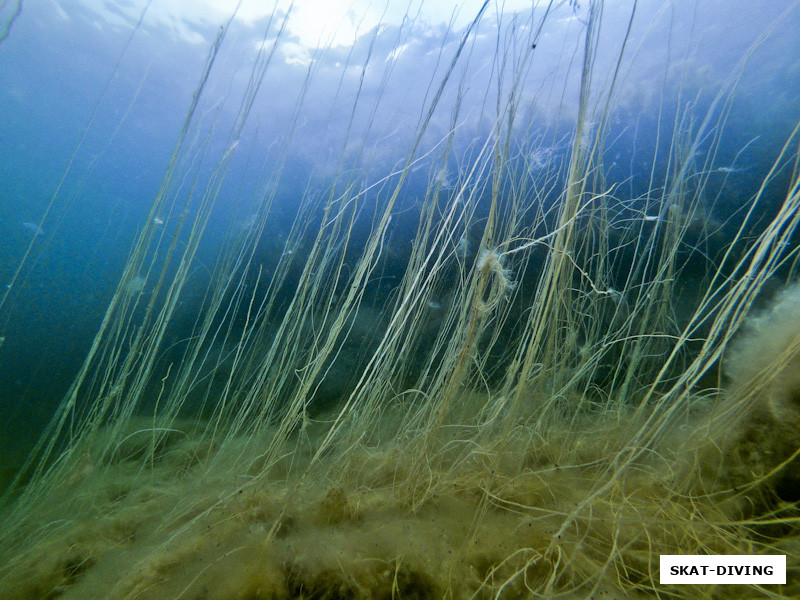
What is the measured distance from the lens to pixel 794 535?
0.97 metres

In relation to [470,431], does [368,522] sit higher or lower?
lower

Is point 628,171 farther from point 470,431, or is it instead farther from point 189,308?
point 189,308

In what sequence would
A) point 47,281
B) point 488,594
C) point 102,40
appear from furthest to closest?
point 47,281 → point 102,40 → point 488,594

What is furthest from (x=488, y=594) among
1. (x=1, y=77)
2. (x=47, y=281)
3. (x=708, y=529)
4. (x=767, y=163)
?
(x=47, y=281)

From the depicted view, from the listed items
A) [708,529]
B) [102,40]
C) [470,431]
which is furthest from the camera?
[102,40]

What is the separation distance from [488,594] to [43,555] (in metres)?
1.95

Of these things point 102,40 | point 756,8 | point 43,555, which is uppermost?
point 102,40

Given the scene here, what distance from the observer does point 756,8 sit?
4.68m

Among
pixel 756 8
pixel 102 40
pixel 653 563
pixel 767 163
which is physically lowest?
pixel 653 563

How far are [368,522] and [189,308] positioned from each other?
914cm

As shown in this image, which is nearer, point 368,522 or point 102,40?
point 368,522

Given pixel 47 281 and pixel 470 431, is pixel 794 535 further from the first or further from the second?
pixel 47 281

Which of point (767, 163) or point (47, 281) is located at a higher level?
point (767, 163)

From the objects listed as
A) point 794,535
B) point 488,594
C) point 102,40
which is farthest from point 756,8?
point 102,40
